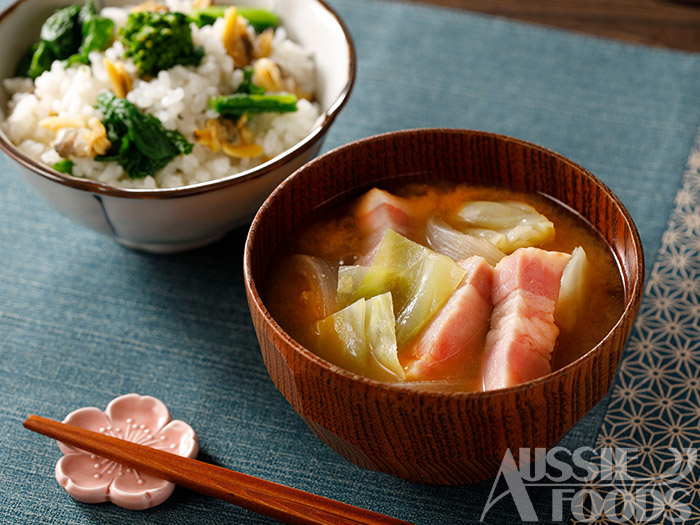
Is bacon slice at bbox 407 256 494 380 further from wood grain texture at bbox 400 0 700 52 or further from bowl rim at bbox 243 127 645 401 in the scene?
wood grain texture at bbox 400 0 700 52

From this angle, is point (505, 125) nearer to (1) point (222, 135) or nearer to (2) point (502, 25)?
(2) point (502, 25)

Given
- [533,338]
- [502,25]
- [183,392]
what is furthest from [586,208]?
[502,25]

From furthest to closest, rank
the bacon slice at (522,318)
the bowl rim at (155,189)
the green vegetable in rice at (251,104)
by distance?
1. the green vegetable in rice at (251,104)
2. the bowl rim at (155,189)
3. the bacon slice at (522,318)

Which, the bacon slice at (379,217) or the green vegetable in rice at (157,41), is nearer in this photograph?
the bacon slice at (379,217)

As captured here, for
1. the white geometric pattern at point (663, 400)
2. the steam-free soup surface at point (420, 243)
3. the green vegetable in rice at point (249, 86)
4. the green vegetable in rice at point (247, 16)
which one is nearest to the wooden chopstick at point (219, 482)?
the steam-free soup surface at point (420, 243)

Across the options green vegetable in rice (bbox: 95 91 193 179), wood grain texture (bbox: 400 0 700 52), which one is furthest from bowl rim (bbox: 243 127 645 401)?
wood grain texture (bbox: 400 0 700 52)

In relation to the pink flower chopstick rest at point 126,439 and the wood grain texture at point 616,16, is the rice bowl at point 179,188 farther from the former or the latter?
the wood grain texture at point 616,16
